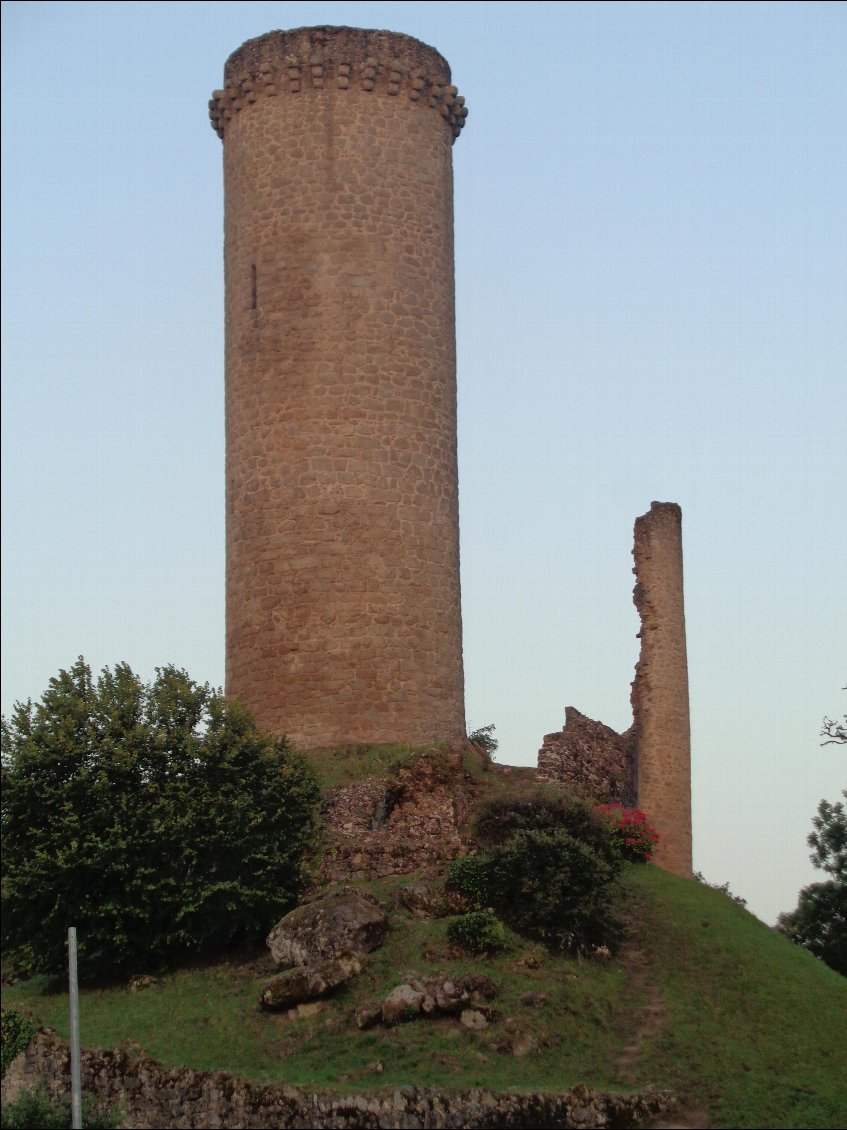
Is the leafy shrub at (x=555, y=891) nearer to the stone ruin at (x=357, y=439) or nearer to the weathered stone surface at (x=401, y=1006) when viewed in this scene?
the weathered stone surface at (x=401, y=1006)

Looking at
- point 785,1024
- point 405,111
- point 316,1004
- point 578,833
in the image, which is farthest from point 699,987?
point 405,111

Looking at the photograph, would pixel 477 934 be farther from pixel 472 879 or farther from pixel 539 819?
pixel 539 819

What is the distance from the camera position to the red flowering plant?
106 feet

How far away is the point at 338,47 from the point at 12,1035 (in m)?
17.9

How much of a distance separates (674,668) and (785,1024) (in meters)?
9.20

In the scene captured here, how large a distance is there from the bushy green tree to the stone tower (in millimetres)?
4062

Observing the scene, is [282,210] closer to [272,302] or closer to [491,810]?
[272,302]

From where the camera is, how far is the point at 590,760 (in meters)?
34.3

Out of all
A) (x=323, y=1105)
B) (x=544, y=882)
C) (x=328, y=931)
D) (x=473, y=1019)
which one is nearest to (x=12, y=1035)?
(x=328, y=931)

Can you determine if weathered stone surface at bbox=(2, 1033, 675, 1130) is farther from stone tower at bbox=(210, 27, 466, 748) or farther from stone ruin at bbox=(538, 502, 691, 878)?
stone ruin at bbox=(538, 502, 691, 878)

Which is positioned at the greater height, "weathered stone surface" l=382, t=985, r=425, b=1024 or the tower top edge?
the tower top edge

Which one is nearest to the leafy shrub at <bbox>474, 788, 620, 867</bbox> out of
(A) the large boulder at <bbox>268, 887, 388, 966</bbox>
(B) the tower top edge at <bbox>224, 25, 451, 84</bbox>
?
(A) the large boulder at <bbox>268, 887, 388, 966</bbox>

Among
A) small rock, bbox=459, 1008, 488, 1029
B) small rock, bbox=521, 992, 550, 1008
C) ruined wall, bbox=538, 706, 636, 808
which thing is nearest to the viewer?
small rock, bbox=459, 1008, 488, 1029

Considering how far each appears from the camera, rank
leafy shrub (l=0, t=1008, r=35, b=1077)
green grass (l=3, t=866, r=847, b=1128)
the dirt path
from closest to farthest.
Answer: the dirt path
green grass (l=3, t=866, r=847, b=1128)
leafy shrub (l=0, t=1008, r=35, b=1077)
